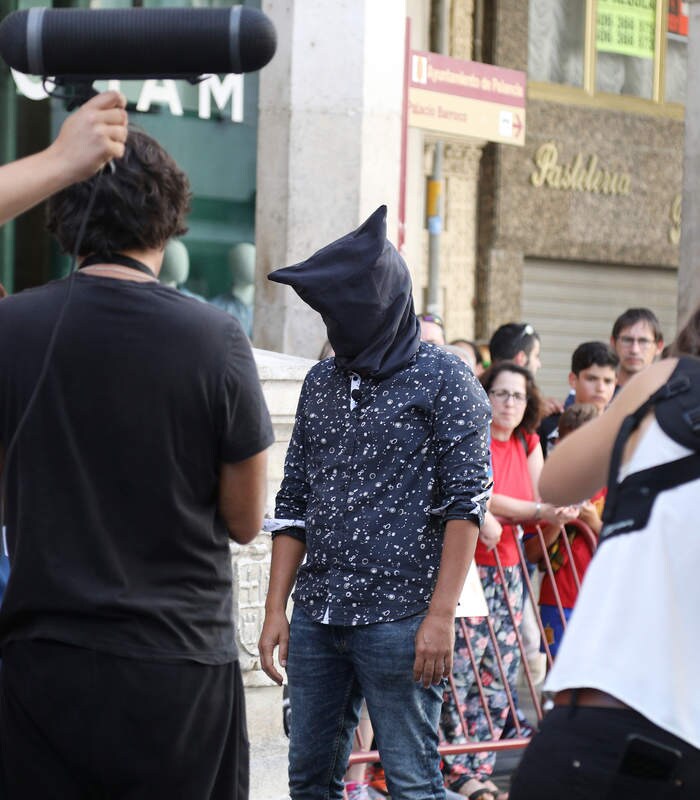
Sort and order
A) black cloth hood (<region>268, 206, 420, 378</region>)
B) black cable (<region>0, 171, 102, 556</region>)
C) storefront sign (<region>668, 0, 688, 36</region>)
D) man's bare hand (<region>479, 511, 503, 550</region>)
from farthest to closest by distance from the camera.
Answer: storefront sign (<region>668, 0, 688, 36</region>) → man's bare hand (<region>479, 511, 503, 550</region>) → black cloth hood (<region>268, 206, 420, 378</region>) → black cable (<region>0, 171, 102, 556</region>)

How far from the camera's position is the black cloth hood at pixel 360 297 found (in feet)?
13.4

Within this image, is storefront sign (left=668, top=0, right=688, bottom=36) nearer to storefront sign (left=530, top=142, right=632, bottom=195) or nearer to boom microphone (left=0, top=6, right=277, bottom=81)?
storefront sign (left=530, top=142, right=632, bottom=195)

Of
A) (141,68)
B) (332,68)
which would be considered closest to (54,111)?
(332,68)

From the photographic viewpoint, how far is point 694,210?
10016 mm

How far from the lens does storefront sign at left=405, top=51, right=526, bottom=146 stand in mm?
9375

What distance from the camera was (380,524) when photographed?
3.99 m

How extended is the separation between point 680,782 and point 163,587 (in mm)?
985

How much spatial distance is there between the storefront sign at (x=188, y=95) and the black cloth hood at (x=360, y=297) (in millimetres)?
6433

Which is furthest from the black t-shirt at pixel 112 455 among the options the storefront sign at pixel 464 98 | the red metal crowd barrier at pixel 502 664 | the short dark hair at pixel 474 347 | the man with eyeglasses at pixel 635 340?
the short dark hair at pixel 474 347

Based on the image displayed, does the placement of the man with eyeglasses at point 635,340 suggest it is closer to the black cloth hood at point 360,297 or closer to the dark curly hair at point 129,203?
the black cloth hood at point 360,297

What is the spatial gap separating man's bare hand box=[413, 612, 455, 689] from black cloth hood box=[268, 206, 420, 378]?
650mm

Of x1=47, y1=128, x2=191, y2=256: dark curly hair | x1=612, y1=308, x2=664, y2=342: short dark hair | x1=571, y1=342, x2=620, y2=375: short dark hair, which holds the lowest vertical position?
x1=571, y1=342, x2=620, y2=375: short dark hair

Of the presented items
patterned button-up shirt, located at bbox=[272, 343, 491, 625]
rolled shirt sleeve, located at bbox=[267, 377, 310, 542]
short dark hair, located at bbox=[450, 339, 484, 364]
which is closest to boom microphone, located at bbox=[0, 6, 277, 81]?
patterned button-up shirt, located at bbox=[272, 343, 491, 625]

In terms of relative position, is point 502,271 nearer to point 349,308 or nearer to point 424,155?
point 424,155
